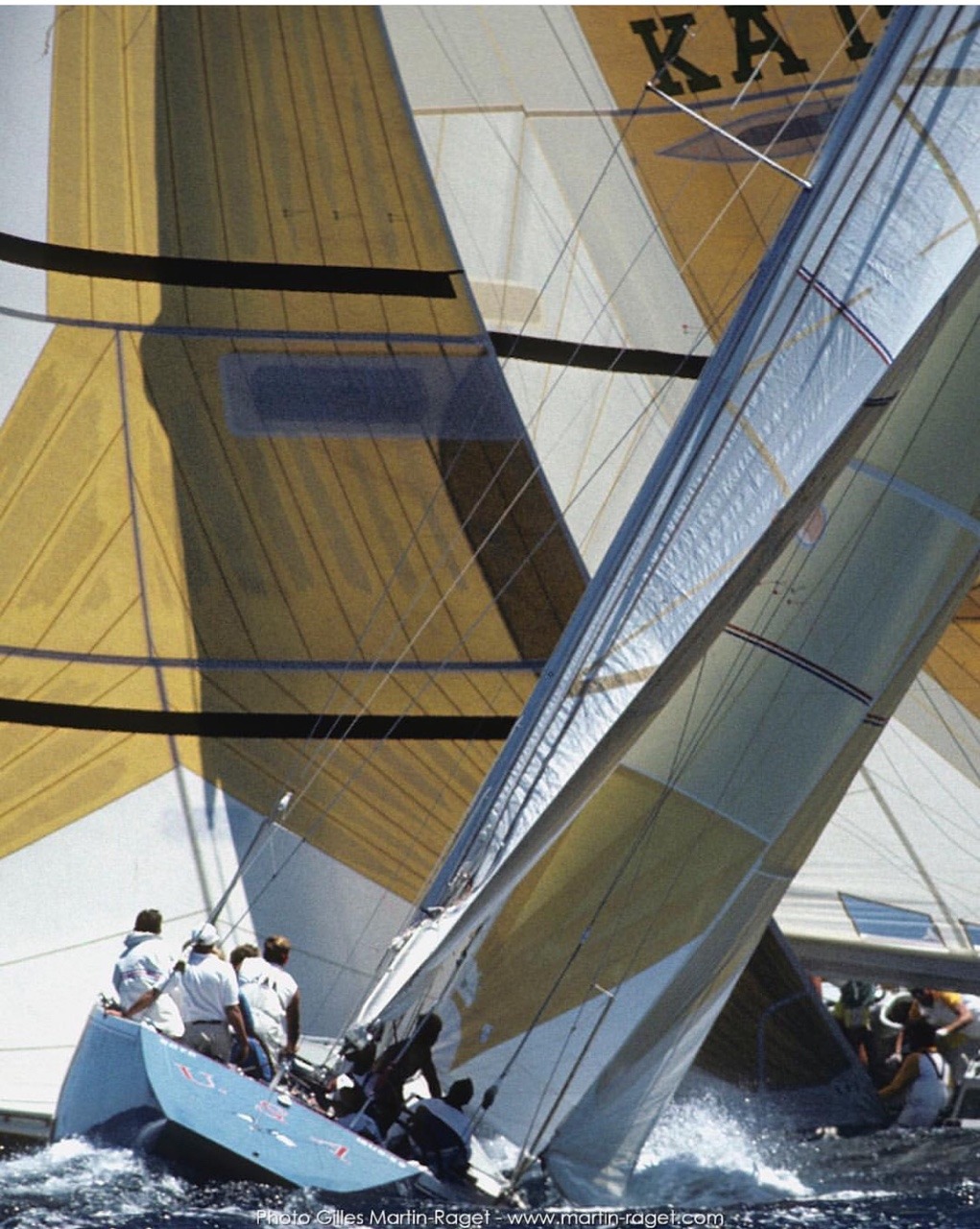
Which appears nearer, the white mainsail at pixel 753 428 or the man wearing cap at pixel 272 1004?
the white mainsail at pixel 753 428

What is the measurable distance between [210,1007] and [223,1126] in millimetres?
751

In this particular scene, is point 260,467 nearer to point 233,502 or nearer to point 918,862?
point 233,502

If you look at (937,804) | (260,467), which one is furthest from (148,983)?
(937,804)

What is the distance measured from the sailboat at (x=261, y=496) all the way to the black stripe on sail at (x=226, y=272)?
0.01 metres

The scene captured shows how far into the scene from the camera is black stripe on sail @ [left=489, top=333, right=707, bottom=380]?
9.16m

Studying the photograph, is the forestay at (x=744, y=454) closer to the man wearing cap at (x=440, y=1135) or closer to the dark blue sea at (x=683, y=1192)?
the man wearing cap at (x=440, y=1135)

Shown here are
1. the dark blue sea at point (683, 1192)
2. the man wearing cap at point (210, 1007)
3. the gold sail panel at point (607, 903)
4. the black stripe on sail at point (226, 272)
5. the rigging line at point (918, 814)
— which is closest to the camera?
the dark blue sea at point (683, 1192)

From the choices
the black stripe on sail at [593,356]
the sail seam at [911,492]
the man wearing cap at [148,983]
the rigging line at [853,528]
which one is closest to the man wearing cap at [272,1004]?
the man wearing cap at [148,983]

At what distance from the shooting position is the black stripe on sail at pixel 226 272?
28.6ft

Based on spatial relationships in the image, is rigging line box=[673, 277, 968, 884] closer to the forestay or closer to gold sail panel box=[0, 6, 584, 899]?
the forestay

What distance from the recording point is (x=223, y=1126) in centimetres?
663

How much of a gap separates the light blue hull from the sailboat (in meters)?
2.03

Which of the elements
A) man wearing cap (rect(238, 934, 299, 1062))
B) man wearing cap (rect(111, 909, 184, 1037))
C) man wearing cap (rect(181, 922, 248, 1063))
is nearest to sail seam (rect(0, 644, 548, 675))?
man wearing cap (rect(111, 909, 184, 1037))

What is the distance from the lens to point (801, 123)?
29.2 feet
